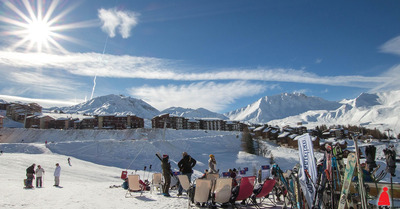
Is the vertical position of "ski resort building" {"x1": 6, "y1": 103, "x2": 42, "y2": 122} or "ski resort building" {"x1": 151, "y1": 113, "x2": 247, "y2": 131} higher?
"ski resort building" {"x1": 6, "y1": 103, "x2": 42, "y2": 122}

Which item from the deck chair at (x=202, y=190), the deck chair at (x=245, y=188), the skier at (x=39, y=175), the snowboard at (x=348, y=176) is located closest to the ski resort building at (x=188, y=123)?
the skier at (x=39, y=175)

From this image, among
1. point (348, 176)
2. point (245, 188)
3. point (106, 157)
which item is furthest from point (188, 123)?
point (348, 176)

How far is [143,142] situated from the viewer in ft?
173

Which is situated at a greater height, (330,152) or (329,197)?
(330,152)

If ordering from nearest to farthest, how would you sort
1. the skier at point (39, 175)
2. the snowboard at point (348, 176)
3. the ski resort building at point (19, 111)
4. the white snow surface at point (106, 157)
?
the snowboard at point (348, 176)
the white snow surface at point (106, 157)
the skier at point (39, 175)
the ski resort building at point (19, 111)

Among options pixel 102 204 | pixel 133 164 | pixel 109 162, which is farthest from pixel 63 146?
→ pixel 102 204

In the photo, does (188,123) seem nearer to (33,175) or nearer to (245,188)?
(33,175)

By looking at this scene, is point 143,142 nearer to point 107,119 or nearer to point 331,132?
point 107,119

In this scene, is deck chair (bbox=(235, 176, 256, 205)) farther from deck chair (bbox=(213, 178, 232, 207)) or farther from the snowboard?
the snowboard

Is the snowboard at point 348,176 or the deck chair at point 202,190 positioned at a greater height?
the snowboard at point 348,176

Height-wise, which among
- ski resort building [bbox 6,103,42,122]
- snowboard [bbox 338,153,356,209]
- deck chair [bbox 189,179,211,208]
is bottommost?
deck chair [bbox 189,179,211,208]

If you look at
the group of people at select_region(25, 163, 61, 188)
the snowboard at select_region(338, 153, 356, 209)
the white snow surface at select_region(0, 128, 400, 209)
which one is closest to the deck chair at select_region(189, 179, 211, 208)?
the white snow surface at select_region(0, 128, 400, 209)

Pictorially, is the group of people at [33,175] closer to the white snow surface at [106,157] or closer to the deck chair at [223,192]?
the white snow surface at [106,157]

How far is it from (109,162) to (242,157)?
26720 mm
